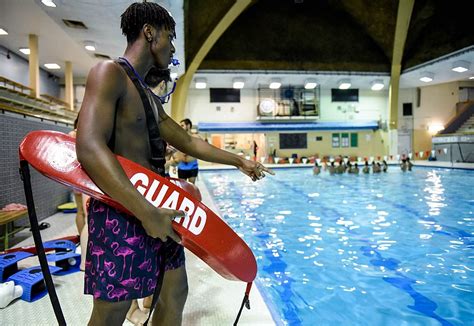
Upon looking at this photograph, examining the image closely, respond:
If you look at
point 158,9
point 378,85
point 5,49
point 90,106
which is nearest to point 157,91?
point 158,9

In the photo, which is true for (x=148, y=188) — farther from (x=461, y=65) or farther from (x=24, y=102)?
(x=461, y=65)

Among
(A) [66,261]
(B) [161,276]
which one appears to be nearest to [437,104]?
(A) [66,261]

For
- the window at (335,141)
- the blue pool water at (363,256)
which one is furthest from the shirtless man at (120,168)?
the window at (335,141)

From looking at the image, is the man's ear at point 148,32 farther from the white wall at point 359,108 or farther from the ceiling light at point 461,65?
the white wall at point 359,108

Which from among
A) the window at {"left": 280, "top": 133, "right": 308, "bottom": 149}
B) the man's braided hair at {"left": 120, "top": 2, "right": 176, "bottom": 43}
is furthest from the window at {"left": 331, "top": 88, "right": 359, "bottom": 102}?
the man's braided hair at {"left": 120, "top": 2, "right": 176, "bottom": 43}

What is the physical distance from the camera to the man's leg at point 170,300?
146 centimetres

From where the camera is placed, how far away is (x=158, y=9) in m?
1.29

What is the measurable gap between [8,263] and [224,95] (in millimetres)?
21180

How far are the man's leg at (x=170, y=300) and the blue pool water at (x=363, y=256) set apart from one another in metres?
1.26

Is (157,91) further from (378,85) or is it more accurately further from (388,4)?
(378,85)

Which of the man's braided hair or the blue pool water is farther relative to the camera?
the blue pool water

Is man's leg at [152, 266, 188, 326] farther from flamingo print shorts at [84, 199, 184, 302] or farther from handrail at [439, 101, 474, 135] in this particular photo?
handrail at [439, 101, 474, 135]

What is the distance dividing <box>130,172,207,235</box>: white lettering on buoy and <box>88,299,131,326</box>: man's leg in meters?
0.36

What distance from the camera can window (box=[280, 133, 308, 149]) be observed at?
24797 mm
